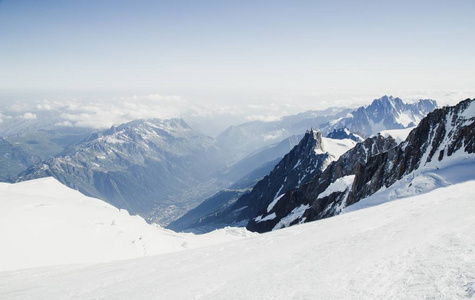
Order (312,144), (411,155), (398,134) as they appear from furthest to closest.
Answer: (312,144) → (398,134) → (411,155)

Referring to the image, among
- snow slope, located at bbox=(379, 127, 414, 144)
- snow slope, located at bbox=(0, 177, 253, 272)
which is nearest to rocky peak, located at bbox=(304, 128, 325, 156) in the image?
snow slope, located at bbox=(379, 127, 414, 144)

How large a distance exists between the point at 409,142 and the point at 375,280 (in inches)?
2497

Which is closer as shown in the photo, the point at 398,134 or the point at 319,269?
the point at 319,269

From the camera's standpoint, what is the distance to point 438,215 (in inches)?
622

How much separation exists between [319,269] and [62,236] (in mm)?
24701

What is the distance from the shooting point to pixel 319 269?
11344 mm

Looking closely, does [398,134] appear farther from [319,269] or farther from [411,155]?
[319,269]

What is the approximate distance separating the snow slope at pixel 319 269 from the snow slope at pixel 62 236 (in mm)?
3456

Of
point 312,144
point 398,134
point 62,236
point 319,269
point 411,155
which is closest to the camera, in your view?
point 319,269

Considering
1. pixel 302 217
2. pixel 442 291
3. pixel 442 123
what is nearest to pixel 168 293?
pixel 442 291

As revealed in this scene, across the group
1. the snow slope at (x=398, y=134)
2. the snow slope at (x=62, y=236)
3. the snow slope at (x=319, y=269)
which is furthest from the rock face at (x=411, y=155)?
the snow slope at (x=62, y=236)

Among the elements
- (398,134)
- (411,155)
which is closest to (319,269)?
(411,155)

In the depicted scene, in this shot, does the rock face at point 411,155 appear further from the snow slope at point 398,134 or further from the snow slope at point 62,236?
the snow slope at point 62,236

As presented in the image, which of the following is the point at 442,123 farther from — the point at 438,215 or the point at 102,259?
the point at 102,259
